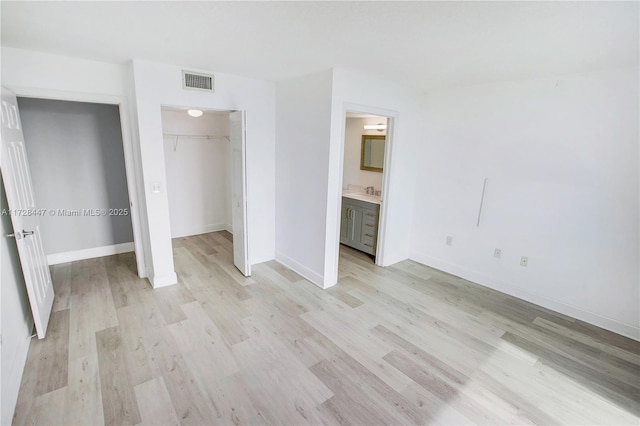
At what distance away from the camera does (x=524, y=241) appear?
3334mm

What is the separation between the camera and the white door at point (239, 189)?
135 inches

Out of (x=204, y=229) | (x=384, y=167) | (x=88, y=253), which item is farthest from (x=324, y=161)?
(x=88, y=253)

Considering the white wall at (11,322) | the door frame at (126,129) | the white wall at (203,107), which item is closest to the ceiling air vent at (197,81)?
the white wall at (203,107)

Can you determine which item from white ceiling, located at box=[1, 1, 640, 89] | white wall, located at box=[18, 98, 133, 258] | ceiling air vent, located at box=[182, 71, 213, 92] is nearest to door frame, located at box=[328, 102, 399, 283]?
white ceiling, located at box=[1, 1, 640, 89]

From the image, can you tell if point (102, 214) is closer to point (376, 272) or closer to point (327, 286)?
point (327, 286)

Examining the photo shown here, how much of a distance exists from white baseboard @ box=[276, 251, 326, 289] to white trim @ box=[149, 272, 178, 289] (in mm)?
1343

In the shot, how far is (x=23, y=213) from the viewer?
2465 mm

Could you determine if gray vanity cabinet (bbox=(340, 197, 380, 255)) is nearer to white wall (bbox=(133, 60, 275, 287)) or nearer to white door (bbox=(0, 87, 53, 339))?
white wall (bbox=(133, 60, 275, 287))

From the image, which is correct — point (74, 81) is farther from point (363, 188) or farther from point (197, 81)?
point (363, 188)

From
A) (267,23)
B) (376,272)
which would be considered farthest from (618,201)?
(267,23)

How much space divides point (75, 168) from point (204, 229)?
207 cm

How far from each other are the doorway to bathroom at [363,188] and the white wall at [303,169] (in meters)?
1.00

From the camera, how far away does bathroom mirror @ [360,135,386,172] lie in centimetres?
487

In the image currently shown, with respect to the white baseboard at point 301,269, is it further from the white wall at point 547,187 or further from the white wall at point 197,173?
the white wall at point 197,173
